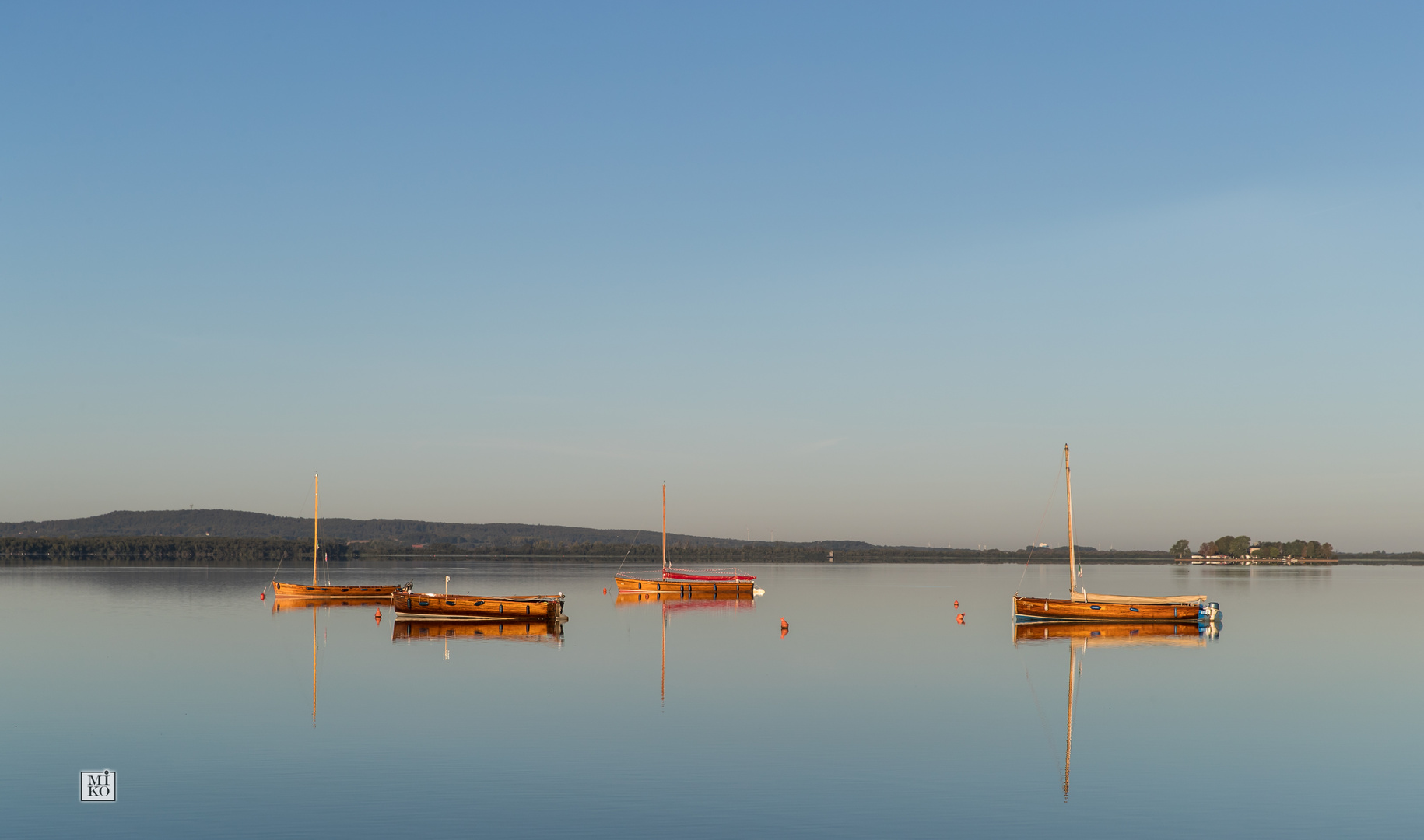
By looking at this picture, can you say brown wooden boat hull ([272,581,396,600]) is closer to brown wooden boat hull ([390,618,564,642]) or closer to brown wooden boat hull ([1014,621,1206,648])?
brown wooden boat hull ([390,618,564,642])

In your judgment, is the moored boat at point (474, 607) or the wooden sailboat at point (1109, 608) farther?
the wooden sailboat at point (1109, 608)

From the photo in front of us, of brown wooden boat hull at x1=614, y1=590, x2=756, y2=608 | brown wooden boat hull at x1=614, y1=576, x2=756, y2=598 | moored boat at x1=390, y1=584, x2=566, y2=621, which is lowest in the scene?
brown wooden boat hull at x1=614, y1=590, x2=756, y2=608

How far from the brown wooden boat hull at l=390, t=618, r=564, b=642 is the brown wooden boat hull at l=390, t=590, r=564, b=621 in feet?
1.29

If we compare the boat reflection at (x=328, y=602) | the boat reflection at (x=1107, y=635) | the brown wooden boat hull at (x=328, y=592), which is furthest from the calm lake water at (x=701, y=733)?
the brown wooden boat hull at (x=328, y=592)

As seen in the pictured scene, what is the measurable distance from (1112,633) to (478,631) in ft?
122

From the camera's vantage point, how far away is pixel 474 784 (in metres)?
23.8

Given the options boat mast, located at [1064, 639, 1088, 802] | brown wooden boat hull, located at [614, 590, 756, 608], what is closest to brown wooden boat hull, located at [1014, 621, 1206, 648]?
boat mast, located at [1064, 639, 1088, 802]

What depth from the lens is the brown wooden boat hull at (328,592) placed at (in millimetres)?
89875

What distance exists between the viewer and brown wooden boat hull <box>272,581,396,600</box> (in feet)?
295

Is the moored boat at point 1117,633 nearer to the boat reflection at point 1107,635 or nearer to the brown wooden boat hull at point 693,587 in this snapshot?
the boat reflection at point 1107,635

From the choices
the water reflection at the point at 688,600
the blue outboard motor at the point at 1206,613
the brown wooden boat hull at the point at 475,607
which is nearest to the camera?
the brown wooden boat hull at the point at 475,607

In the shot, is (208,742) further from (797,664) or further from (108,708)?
(797,664)

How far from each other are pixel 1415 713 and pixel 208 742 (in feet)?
120

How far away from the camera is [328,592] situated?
9131 centimetres
